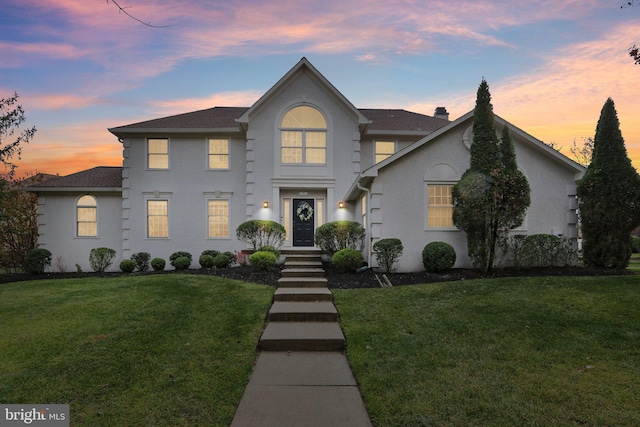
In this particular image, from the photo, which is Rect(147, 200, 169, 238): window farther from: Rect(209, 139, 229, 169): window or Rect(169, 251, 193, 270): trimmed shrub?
Rect(209, 139, 229, 169): window

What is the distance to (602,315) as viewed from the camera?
671 cm

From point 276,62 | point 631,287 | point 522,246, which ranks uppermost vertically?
point 276,62

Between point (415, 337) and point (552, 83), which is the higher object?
point (552, 83)

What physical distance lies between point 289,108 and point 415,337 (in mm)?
11815

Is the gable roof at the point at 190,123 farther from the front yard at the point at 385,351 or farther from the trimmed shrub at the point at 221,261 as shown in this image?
the front yard at the point at 385,351

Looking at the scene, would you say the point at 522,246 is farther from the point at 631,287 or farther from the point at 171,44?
the point at 171,44

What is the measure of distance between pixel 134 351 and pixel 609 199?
12819 mm

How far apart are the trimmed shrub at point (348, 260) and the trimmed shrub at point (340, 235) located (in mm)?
1094

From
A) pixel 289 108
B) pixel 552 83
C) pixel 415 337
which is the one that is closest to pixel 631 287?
pixel 415 337

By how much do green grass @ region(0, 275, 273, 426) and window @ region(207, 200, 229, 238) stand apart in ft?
21.7

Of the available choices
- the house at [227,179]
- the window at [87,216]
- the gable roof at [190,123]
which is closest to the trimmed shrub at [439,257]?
the house at [227,179]

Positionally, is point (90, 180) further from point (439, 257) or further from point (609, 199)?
point (609, 199)

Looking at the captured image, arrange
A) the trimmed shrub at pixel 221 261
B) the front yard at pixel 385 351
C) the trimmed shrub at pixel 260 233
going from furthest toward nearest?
1. the trimmed shrub at pixel 221 261
2. the trimmed shrub at pixel 260 233
3. the front yard at pixel 385 351

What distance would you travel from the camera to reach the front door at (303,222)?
15688 mm
